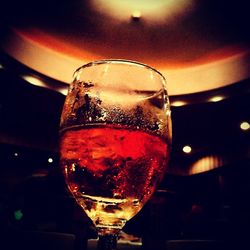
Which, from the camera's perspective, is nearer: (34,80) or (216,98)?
(34,80)

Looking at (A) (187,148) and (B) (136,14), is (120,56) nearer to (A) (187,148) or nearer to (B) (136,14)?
(B) (136,14)

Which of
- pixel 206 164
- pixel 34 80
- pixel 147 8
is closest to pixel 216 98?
pixel 147 8

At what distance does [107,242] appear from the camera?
361 mm

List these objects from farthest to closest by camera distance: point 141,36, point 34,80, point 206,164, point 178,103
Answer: point 206,164
point 178,103
point 34,80
point 141,36

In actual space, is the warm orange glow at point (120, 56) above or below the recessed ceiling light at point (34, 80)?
above

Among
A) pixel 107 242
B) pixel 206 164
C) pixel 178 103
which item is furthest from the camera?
pixel 206 164

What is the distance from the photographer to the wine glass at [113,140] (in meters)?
0.40

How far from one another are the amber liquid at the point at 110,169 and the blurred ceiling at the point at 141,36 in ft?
17.8

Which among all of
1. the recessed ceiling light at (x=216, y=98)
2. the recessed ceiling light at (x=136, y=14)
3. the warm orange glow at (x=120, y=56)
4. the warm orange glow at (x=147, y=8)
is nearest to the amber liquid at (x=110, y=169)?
the warm orange glow at (x=147, y=8)

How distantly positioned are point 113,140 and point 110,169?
41mm

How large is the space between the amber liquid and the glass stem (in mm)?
18

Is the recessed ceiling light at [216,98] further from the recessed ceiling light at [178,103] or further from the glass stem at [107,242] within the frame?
the glass stem at [107,242]

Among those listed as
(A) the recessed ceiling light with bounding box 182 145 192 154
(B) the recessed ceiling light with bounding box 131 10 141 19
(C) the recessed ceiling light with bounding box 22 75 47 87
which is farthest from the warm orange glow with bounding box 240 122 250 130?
(C) the recessed ceiling light with bounding box 22 75 47 87

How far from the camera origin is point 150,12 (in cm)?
569
